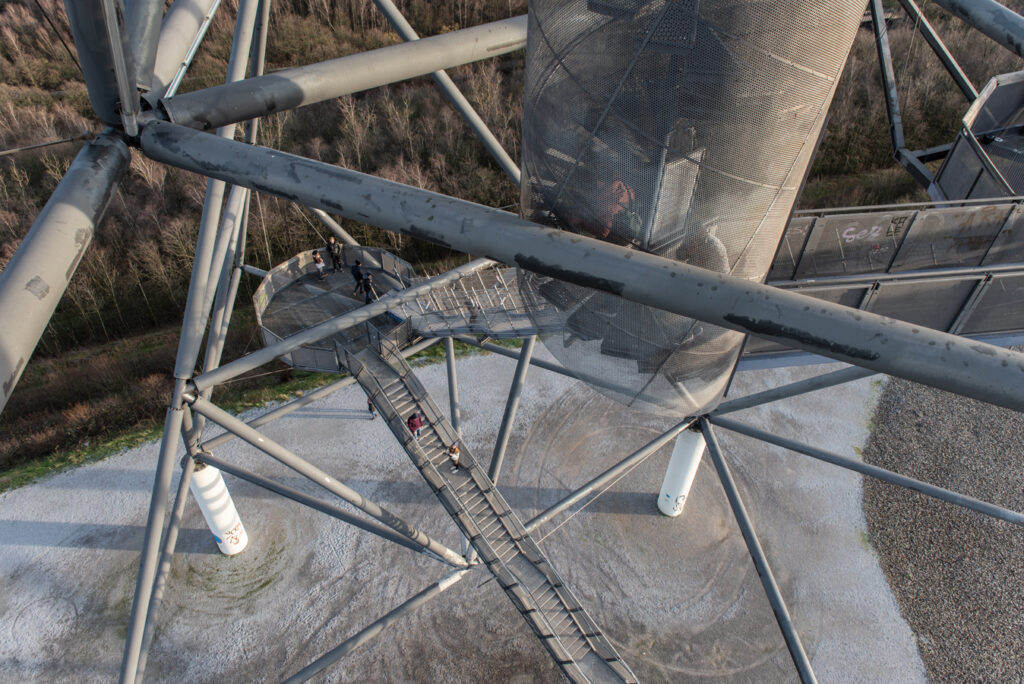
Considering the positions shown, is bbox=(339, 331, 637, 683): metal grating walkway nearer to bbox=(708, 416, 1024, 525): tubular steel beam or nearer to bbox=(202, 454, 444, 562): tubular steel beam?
bbox=(202, 454, 444, 562): tubular steel beam

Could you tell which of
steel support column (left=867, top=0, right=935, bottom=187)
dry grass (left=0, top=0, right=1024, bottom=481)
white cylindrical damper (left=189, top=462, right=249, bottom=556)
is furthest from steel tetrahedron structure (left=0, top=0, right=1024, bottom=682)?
dry grass (left=0, top=0, right=1024, bottom=481)

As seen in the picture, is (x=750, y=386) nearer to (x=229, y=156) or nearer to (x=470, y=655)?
(x=470, y=655)

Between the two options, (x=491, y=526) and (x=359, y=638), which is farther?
(x=359, y=638)

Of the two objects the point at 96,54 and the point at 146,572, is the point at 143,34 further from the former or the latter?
the point at 146,572

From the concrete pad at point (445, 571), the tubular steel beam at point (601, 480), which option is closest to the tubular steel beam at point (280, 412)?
the concrete pad at point (445, 571)

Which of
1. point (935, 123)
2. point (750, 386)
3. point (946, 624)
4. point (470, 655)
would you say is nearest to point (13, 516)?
point (470, 655)

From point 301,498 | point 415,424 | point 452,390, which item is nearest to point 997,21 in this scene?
point 415,424

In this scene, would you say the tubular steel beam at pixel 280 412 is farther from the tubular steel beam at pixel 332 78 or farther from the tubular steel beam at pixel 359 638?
the tubular steel beam at pixel 332 78
